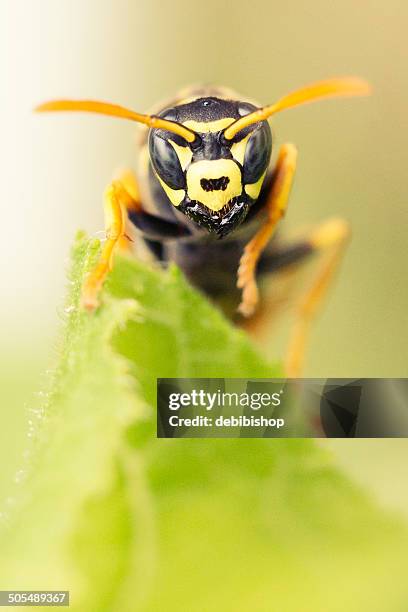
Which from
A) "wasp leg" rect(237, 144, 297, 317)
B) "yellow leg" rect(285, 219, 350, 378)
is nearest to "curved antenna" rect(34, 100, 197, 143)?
"wasp leg" rect(237, 144, 297, 317)

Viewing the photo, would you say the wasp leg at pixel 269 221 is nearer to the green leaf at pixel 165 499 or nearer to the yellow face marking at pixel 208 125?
the yellow face marking at pixel 208 125

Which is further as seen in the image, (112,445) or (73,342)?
(73,342)

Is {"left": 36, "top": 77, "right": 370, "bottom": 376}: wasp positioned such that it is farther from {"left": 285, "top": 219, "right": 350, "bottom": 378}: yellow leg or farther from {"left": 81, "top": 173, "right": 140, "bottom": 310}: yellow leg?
{"left": 285, "top": 219, "right": 350, "bottom": 378}: yellow leg

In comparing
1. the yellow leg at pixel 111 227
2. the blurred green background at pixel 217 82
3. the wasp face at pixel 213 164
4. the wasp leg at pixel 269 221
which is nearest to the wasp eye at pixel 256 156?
the wasp face at pixel 213 164

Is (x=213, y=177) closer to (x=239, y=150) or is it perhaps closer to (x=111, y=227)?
(x=239, y=150)

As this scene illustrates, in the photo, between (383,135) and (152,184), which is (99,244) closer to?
(152,184)

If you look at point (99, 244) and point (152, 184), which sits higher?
point (152, 184)

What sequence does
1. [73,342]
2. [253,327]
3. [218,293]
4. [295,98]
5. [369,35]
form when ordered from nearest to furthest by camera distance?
[73,342] → [295,98] → [218,293] → [253,327] → [369,35]

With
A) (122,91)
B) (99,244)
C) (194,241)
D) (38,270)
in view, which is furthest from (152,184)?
(122,91)
